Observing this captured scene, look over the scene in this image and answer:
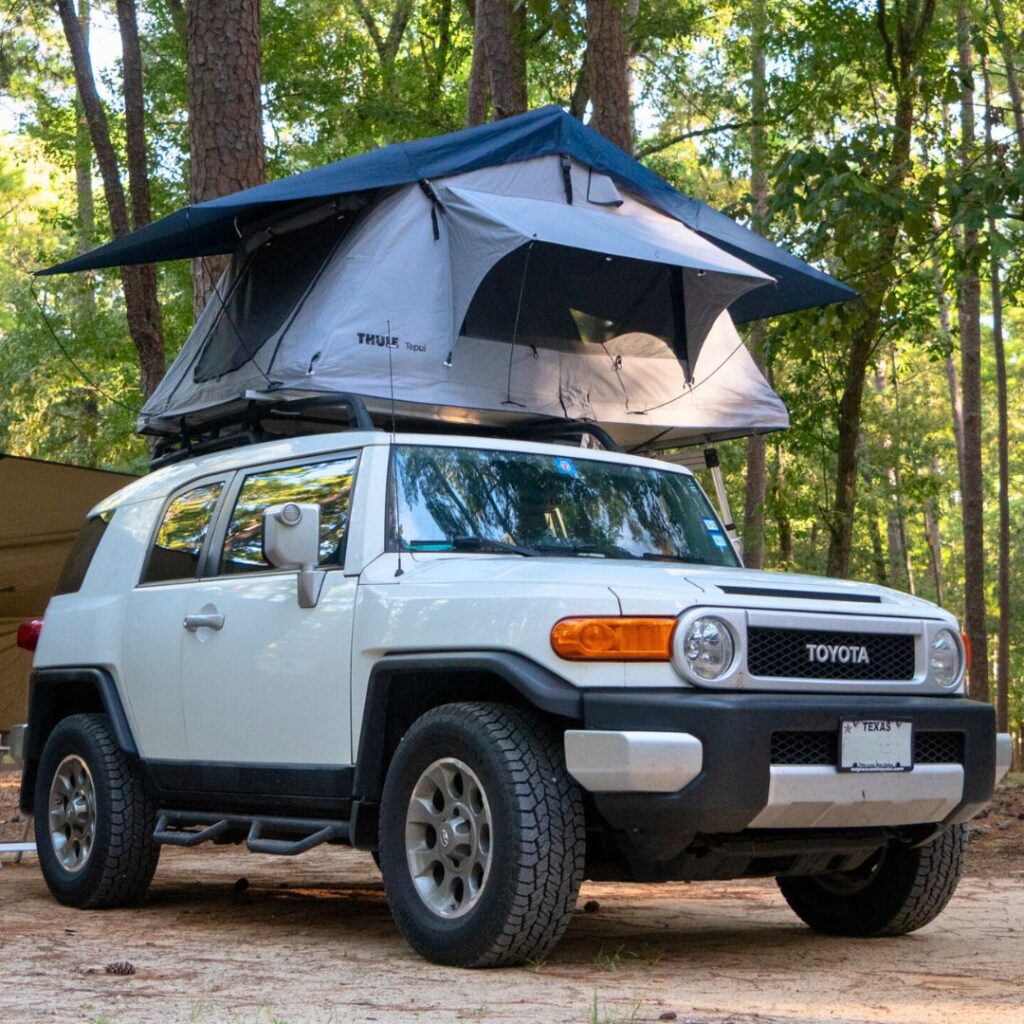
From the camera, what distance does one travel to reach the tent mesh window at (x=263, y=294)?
793cm

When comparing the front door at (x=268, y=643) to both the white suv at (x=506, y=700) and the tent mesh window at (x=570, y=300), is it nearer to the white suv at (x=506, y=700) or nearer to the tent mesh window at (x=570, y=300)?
the white suv at (x=506, y=700)

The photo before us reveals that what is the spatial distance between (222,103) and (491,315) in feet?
16.9

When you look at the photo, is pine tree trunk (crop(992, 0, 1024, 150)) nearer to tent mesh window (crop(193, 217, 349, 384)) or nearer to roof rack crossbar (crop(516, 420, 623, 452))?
roof rack crossbar (crop(516, 420, 623, 452))

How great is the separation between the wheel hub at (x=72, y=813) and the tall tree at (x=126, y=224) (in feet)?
31.1

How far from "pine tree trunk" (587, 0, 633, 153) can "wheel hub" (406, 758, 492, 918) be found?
9.51m

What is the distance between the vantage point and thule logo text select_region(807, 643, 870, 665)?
5586 mm

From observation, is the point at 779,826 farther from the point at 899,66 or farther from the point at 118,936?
A: the point at 899,66

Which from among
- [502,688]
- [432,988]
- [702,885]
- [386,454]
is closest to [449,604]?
[502,688]

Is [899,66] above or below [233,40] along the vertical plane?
above

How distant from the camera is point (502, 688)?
5711mm

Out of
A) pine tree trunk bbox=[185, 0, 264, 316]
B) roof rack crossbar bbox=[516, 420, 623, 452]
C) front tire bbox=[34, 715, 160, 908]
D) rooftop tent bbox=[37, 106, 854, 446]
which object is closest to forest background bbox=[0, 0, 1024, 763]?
pine tree trunk bbox=[185, 0, 264, 316]

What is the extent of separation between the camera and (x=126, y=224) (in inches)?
710

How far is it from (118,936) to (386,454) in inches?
89.0

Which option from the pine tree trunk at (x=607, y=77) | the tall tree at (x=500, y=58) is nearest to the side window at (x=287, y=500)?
the pine tree trunk at (x=607, y=77)
